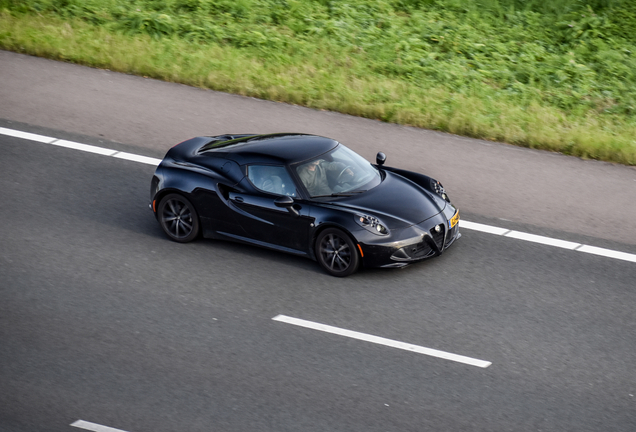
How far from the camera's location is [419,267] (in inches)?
395

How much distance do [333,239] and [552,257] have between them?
291 cm

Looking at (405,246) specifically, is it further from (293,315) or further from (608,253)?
(608,253)

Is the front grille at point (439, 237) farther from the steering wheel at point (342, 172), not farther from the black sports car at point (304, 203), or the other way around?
the steering wheel at point (342, 172)

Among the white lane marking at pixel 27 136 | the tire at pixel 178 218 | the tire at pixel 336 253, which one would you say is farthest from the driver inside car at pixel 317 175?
the white lane marking at pixel 27 136

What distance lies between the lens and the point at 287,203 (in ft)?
32.0

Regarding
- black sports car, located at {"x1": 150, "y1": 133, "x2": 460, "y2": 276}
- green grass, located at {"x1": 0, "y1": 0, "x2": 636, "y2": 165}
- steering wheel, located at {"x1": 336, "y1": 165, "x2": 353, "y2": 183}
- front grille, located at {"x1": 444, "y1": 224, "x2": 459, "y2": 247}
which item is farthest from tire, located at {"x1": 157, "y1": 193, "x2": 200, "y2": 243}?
green grass, located at {"x1": 0, "y1": 0, "x2": 636, "y2": 165}

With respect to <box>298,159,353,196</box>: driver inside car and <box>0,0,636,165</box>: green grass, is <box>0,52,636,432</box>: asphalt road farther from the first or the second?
<box>0,0,636,165</box>: green grass

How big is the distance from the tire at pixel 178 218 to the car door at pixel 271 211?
632 millimetres

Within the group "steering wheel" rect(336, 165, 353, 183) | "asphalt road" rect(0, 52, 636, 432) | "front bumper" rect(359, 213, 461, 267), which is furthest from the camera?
"steering wheel" rect(336, 165, 353, 183)

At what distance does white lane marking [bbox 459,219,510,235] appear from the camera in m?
11.1

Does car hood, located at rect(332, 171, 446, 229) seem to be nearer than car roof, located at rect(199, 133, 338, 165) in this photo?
Yes

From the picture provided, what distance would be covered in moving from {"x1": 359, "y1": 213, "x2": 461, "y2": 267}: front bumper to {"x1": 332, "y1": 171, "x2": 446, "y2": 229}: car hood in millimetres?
111

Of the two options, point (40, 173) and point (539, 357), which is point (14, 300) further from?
point (539, 357)

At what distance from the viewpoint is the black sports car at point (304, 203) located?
959cm
